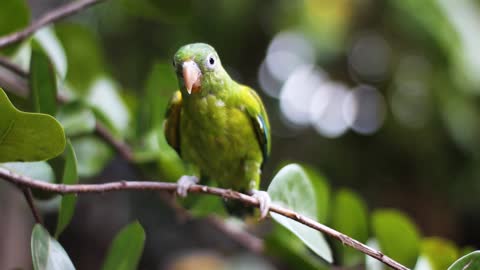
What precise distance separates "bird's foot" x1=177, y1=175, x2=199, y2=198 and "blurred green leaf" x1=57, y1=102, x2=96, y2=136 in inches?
8.2

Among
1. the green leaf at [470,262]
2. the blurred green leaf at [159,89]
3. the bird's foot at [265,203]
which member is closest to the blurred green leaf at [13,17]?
the blurred green leaf at [159,89]

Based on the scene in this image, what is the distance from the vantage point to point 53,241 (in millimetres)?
702

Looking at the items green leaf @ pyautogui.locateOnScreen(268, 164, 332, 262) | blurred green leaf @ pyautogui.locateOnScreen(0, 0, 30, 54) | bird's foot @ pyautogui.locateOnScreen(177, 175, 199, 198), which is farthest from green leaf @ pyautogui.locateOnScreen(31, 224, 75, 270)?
blurred green leaf @ pyautogui.locateOnScreen(0, 0, 30, 54)

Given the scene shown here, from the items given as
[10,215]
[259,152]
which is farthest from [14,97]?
[10,215]

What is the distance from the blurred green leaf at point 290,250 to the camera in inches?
37.3

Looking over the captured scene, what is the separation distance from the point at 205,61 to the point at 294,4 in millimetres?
1205

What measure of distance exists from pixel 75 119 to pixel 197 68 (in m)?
0.27

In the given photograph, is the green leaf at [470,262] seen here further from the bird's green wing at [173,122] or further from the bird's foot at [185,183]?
the bird's green wing at [173,122]

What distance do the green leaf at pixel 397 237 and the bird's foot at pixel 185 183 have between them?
331mm

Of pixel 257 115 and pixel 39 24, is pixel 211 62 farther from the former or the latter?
pixel 39 24

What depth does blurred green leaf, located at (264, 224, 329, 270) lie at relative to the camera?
3.11 feet

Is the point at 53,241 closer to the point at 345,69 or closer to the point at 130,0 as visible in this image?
the point at 130,0

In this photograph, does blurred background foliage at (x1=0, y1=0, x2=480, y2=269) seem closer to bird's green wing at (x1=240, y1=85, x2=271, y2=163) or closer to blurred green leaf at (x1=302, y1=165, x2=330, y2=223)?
blurred green leaf at (x1=302, y1=165, x2=330, y2=223)

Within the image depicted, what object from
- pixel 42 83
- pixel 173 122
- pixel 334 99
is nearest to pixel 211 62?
pixel 173 122
